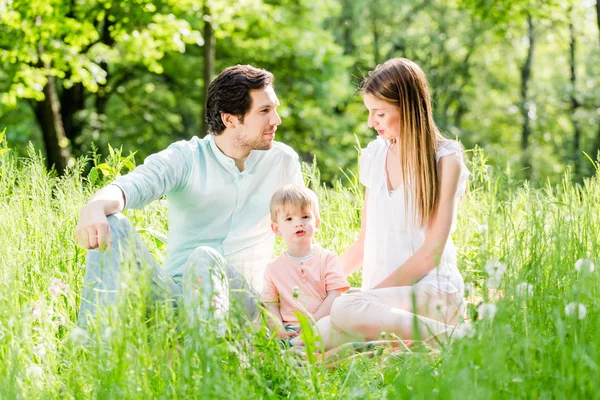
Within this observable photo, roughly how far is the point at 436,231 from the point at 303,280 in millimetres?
676

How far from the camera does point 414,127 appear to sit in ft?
11.4

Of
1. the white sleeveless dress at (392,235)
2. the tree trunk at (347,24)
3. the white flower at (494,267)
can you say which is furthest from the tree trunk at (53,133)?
the tree trunk at (347,24)

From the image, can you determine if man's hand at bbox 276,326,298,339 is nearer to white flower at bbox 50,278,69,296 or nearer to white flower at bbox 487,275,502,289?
white flower at bbox 50,278,69,296

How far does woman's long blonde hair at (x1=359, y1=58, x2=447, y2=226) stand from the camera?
11.4 ft

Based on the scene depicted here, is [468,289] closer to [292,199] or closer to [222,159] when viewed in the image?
[292,199]

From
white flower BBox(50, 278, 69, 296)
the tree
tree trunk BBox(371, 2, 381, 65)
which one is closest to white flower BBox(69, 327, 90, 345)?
white flower BBox(50, 278, 69, 296)

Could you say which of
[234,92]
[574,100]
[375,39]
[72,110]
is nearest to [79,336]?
[234,92]

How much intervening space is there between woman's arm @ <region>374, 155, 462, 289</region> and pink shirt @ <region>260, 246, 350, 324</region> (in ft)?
1.03

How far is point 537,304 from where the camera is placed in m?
2.73

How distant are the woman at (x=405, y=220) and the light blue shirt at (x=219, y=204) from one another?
21.8 inches

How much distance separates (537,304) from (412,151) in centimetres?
102

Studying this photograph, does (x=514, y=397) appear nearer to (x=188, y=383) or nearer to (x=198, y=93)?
(x=188, y=383)

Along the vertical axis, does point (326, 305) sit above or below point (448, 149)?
below

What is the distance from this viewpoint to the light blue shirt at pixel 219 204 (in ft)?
12.3
